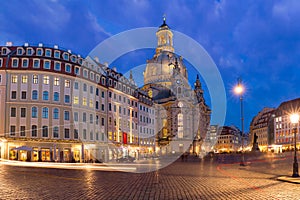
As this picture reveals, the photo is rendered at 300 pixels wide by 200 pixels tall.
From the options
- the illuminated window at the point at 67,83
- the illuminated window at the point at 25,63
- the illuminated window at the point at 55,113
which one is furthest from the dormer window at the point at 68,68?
the illuminated window at the point at 55,113

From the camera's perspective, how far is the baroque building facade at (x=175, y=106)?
112 m

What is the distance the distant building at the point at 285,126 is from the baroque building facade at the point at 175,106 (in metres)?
28.7

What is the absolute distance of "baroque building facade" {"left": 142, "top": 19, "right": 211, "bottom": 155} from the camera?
112 m

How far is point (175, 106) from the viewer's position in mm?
117500

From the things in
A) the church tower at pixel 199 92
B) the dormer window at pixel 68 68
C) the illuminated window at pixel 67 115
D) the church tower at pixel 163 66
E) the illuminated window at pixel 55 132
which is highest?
the church tower at pixel 163 66

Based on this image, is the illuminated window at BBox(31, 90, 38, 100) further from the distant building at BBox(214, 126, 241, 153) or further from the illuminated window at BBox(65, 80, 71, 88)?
the distant building at BBox(214, 126, 241, 153)

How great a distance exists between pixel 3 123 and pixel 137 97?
127 ft

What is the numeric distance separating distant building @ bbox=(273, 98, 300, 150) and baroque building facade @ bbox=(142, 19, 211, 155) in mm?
28670

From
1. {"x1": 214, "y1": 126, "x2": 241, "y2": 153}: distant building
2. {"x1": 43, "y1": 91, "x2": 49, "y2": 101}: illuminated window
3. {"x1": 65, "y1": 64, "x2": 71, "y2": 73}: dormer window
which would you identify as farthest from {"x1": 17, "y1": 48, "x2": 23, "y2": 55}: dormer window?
{"x1": 214, "y1": 126, "x2": 241, "y2": 153}: distant building

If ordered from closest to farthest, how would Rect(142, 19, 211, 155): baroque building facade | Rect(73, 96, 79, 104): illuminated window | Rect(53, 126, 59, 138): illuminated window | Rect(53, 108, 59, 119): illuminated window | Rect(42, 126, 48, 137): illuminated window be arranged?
Rect(42, 126, 48, 137): illuminated window → Rect(53, 126, 59, 138): illuminated window → Rect(53, 108, 59, 119): illuminated window → Rect(73, 96, 79, 104): illuminated window → Rect(142, 19, 211, 155): baroque building facade

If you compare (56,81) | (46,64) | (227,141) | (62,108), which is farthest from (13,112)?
(227,141)

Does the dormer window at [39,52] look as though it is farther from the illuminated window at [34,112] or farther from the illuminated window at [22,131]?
the illuminated window at [22,131]

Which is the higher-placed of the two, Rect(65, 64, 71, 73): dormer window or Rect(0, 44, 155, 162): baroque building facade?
Rect(65, 64, 71, 73): dormer window

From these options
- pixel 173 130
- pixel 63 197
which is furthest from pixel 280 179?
pixel 173 130
